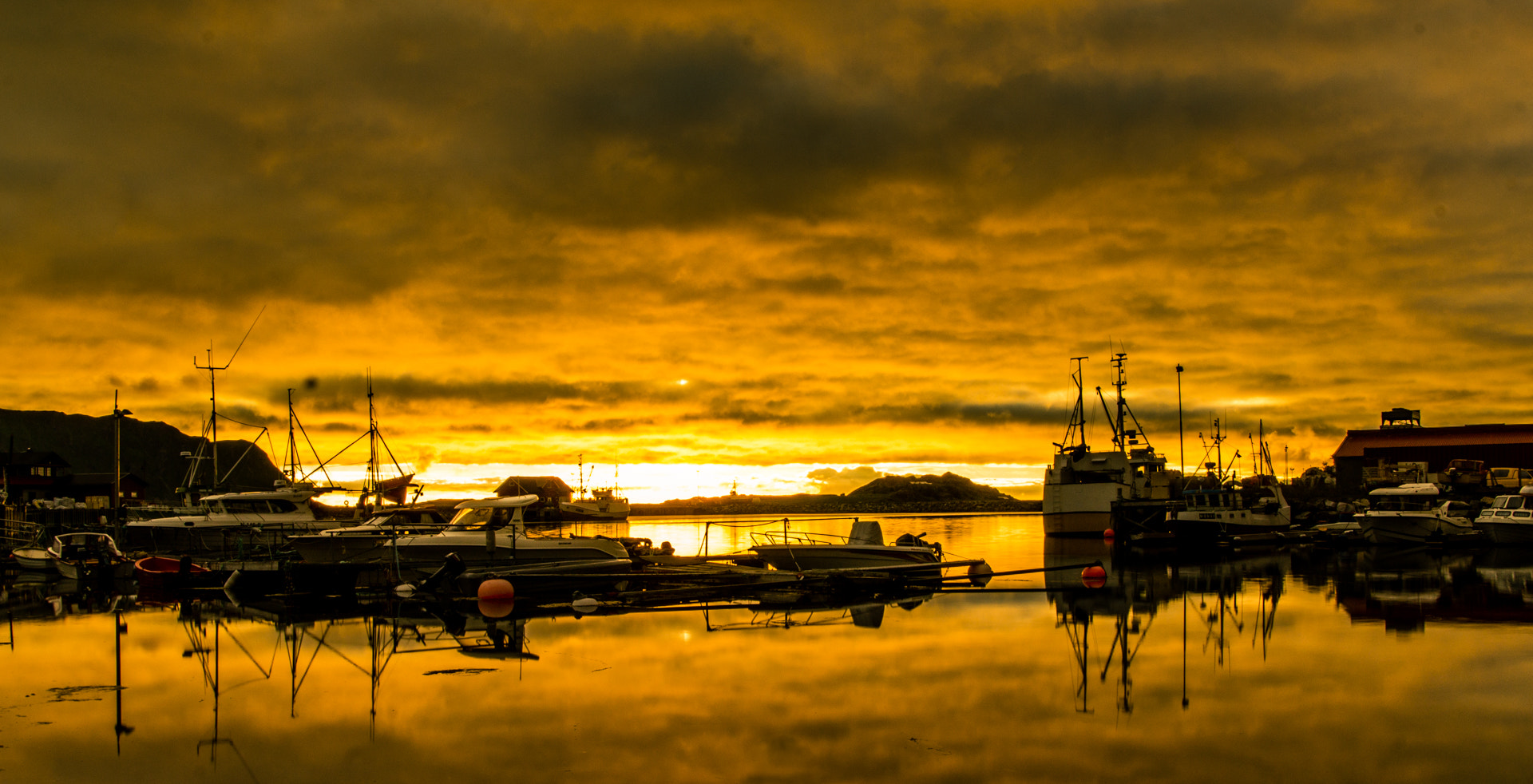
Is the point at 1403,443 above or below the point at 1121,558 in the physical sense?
above

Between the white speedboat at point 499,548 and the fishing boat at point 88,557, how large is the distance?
16.0 meters

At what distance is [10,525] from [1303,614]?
66402 millimetres

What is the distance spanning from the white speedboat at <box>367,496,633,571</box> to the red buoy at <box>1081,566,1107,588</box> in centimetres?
1548

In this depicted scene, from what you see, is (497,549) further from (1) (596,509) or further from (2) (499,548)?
(1) (596,509)

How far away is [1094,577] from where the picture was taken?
115 feet

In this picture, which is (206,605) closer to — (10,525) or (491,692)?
(491,692)

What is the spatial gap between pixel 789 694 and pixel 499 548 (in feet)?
62.8

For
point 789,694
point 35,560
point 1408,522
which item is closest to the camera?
point 789,694

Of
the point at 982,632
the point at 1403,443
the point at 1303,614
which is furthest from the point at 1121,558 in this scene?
the point at 1403,443

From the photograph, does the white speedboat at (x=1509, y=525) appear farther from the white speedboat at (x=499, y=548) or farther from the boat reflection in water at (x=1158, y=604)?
the white speedboat at (x=499, y=548)

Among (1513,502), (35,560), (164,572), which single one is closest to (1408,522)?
(1513,502)

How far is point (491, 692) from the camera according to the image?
55.3 feet

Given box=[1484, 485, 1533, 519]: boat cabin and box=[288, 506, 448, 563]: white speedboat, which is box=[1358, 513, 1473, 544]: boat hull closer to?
box=[1484, 485, 1533, 519]: boat cabin

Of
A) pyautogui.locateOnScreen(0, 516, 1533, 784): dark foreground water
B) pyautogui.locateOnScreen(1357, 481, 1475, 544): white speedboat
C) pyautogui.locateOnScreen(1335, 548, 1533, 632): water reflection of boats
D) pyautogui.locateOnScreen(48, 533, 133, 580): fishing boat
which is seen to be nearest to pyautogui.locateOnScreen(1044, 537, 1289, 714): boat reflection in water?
pyautogui.locateOnScreen(0, 516, 1533, 784): dark foreground water
